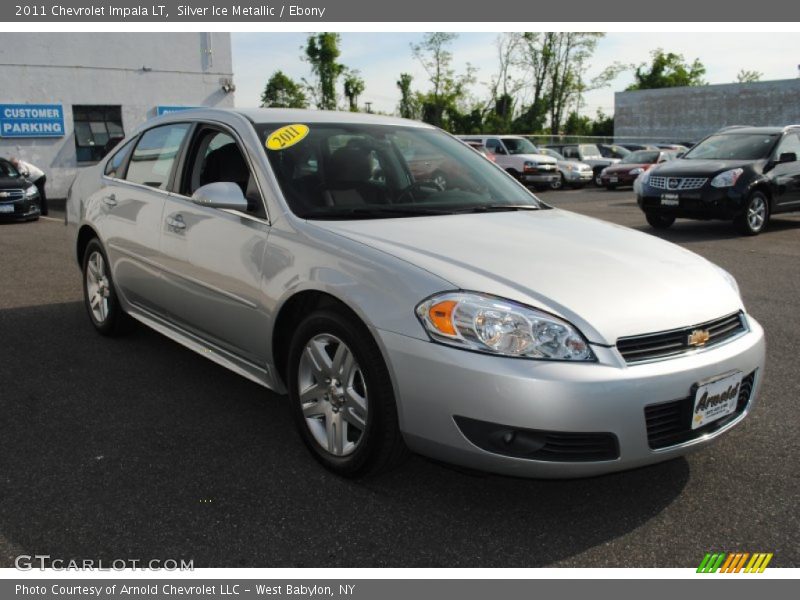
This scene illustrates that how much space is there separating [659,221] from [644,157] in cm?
1284

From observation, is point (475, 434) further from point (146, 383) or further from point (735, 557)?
point (146, 383)

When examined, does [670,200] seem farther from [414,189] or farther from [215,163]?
[215,163]

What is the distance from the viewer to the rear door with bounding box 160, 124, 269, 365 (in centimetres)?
354

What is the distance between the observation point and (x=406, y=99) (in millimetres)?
57312

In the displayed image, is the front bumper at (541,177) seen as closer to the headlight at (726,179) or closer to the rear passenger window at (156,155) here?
the headlight at (726,179)

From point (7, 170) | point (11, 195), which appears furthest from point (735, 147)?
point (7, 170)

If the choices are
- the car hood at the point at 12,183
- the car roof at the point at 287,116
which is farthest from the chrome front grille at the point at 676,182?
Result: the car hood at the point at 12,183

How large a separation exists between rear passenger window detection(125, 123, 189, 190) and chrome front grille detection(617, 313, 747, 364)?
2.93 m

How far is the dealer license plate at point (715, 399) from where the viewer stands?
278 cm

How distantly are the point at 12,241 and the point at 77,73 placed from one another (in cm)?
1230

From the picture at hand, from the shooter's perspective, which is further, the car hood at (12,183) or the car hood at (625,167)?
the car hood at (625,167)

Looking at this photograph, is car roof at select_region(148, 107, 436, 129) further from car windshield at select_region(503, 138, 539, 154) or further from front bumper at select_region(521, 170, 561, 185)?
car windshield at select_region(503, 138, 539, 154)

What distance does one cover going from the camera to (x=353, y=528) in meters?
2.78

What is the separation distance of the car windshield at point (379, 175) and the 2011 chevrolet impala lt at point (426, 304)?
1cm
